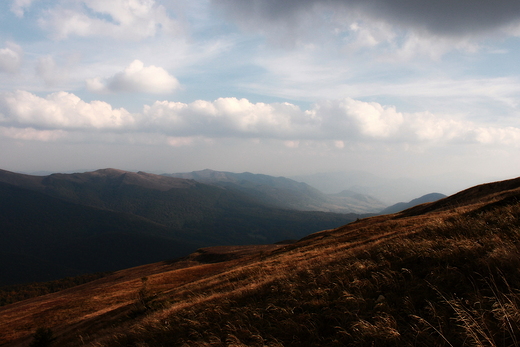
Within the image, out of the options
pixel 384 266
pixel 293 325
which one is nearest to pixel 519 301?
pixel 384 266

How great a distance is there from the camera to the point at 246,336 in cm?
791

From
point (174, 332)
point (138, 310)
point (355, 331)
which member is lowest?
point (138, 310)

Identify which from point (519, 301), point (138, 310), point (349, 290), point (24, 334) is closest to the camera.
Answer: point (519, 301)

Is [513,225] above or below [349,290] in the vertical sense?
above

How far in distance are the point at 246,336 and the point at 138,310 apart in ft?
46.0

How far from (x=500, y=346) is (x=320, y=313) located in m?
4.18

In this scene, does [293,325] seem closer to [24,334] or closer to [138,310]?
[138,310]

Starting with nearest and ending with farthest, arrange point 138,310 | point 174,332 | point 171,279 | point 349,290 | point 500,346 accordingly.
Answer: point 500,346 → point 349,290 → point 174,332 → point 138,310 → point 171,279

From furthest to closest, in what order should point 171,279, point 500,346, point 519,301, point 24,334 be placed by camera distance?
point 171,279, point 24,334, point 519,301, point 500,346

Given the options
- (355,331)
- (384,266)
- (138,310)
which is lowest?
(138,310)

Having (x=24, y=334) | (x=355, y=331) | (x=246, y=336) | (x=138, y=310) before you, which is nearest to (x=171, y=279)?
(x=24, y=334)

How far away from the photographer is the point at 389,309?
678 centimetres

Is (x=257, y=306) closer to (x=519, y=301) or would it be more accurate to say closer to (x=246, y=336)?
(x=246, y=336)

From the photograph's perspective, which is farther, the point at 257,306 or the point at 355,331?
the point at 257,306
